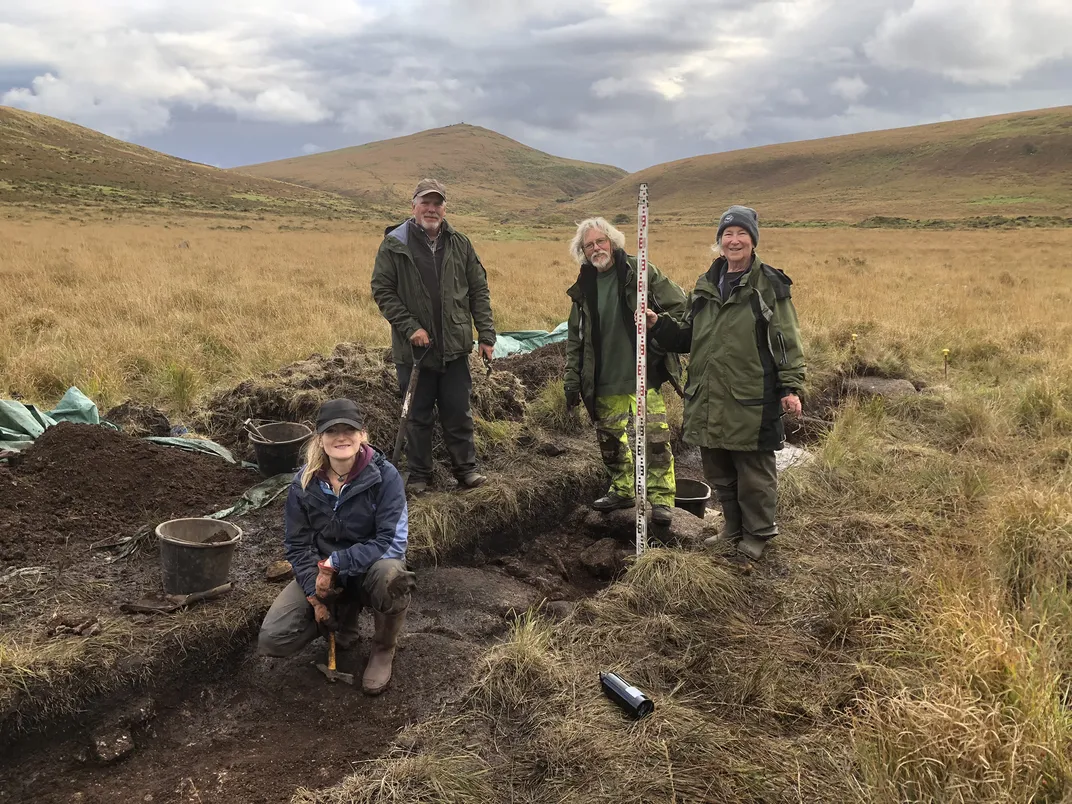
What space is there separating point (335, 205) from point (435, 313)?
228 feet

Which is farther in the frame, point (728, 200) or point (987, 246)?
point (728, 200)

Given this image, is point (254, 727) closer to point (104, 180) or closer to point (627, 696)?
point (627, 696)

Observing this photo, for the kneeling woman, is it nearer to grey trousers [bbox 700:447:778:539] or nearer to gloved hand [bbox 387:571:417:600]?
gloved hand [bbox 387:571:417:600]

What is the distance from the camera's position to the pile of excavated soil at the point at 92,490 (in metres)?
4.05

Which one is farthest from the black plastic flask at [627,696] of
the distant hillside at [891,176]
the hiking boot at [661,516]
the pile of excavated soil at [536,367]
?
the distant hillside at [891,176]

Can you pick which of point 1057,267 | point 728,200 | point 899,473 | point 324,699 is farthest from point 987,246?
point 728,200

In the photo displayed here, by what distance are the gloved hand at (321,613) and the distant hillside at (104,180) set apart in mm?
47256

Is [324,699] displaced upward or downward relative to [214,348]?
downward

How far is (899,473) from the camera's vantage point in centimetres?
530

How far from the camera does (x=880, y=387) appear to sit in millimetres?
8117

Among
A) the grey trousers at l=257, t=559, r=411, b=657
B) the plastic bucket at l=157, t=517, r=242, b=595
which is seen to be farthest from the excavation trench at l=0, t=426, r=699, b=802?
the grey trousers at l=257, t=559, r=411, b=657

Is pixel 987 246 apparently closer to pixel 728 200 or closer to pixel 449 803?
pixel 449 803

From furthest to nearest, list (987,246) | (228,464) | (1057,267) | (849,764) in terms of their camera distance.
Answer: (987,246) < (1057,267) < (228,464) < (849,764)

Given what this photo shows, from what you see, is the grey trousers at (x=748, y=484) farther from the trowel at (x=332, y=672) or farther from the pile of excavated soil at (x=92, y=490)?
the pile of excavated soil at (x=92, y=490)
